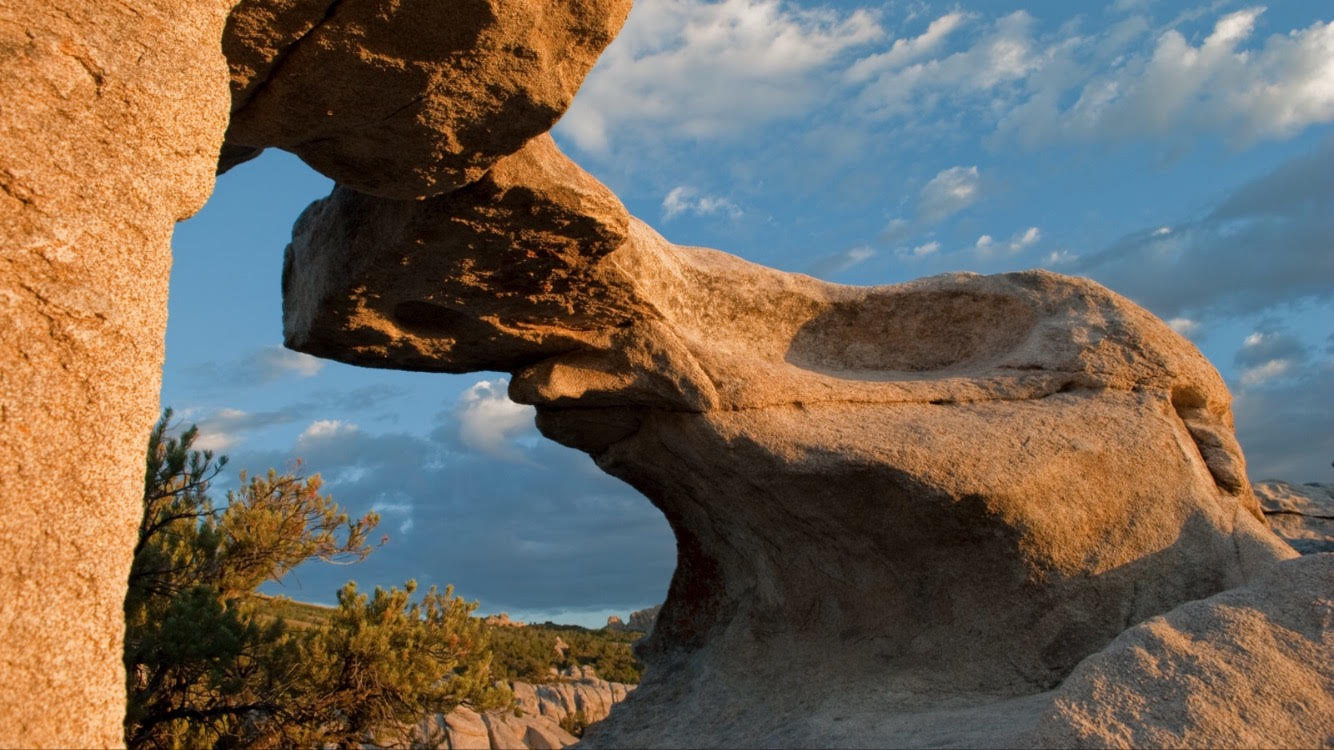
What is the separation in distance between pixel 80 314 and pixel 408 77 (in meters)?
2.36

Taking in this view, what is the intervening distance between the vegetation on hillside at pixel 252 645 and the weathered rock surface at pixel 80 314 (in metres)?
7.11

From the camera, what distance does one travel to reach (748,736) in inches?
266

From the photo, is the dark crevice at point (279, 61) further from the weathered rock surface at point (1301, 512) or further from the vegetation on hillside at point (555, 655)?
the vegetation on hillside at point (555, 655)

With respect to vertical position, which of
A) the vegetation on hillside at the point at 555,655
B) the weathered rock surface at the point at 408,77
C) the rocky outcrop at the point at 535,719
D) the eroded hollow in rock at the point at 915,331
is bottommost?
the rocky outcrop at the point at 535,719

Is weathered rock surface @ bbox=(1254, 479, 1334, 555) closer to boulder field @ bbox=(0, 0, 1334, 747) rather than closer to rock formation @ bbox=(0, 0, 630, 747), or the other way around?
boulder field @ bbox=(0, 0, 1334, 747)

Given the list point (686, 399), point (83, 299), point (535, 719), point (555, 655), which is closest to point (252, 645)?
point (686, 399)

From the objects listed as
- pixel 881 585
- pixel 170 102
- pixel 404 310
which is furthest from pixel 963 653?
pixel 170 102

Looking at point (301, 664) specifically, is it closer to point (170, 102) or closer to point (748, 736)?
point (748, 736)

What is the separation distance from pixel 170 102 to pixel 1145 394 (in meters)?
6.57

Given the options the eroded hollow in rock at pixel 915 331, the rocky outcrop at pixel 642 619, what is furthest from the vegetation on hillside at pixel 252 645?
the rocky outcrop at pixel 642 619

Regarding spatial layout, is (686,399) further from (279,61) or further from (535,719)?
(535,719)

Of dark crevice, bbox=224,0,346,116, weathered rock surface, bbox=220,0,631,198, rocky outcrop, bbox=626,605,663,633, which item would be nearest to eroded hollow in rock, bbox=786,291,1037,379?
weathered rock surface, bbox=220,0,631,198

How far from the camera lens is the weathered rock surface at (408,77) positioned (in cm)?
475

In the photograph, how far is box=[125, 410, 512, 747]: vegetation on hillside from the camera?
9.97 metres
